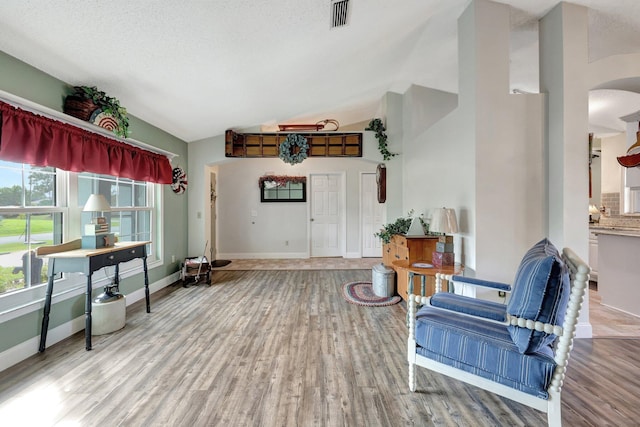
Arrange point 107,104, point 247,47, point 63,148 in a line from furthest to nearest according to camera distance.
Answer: point 107,104 → point 247,47 → point 63,148

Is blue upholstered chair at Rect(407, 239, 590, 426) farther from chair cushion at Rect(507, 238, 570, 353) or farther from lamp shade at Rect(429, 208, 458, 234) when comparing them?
lamp shade at Rect(429, 208, 458, 234)

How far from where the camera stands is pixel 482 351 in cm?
139

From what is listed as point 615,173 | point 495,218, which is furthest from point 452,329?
point 615,173

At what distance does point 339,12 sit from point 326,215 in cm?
431

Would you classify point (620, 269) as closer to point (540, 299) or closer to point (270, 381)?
point (540, 299)

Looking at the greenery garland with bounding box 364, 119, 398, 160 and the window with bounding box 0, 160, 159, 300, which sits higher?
the greenery garland with bounding box 364, 119, 398, 160

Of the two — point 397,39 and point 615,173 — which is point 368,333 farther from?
point 615,173

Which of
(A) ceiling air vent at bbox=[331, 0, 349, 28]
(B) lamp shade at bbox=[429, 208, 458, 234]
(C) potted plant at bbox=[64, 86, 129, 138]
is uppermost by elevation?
(A) ceiling air vent at bbox=[331, 0, 349, 28]

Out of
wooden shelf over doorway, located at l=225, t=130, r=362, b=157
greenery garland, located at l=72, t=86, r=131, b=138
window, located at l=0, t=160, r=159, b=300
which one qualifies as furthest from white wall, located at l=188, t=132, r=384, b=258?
greenery garland, located at l=72, t=86, r=131, b=138

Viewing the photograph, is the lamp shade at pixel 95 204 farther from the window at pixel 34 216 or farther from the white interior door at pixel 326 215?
the white interior door at pixel 326 215

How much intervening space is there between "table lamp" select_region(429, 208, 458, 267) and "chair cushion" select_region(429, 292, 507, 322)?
2.45ft

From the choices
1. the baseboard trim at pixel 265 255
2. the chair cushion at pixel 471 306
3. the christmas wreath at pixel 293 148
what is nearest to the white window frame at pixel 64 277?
the christmas wreath at pixel 293 148

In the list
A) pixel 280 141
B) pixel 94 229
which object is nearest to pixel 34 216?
pixel 94 229

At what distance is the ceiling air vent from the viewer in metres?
1.99
